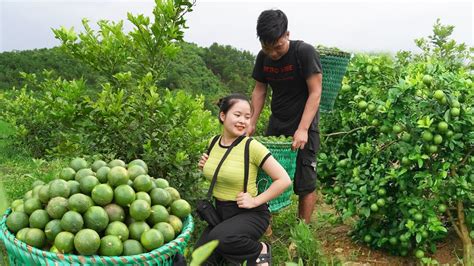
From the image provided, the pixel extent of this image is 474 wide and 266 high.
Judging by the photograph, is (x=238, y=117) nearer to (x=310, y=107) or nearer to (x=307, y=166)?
(x=310, y=107)

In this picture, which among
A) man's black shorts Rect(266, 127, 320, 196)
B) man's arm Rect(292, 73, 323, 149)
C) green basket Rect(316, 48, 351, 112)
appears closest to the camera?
man's arm Rect(292, 73, 323, 149)

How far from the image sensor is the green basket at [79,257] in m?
2.20

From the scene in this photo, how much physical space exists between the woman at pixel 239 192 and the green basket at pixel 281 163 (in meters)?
0.33

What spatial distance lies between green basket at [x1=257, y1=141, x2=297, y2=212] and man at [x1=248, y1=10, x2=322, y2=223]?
9 cm

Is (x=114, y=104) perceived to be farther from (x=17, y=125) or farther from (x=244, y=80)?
(x=244, y=80)

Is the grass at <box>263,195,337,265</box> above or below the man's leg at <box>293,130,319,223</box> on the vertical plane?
below

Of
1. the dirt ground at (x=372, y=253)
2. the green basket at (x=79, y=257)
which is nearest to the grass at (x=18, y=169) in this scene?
the green basket at (x=79, y=257)

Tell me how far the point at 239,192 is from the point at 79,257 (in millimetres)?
1259

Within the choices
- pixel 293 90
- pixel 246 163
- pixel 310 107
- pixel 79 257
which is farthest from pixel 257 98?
pixel 79 257

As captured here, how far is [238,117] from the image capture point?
319cm

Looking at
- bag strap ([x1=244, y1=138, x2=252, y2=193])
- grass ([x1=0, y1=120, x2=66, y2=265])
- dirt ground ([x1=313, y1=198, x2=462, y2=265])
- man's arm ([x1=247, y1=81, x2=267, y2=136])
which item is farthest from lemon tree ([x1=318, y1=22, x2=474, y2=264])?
grass ([x1=0, y1=120, x2=66, y2=265])

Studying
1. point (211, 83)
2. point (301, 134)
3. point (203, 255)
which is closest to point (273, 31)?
point (301, 134)

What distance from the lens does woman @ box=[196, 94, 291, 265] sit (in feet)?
10.2

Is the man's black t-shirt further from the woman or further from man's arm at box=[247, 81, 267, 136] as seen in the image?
the woman
